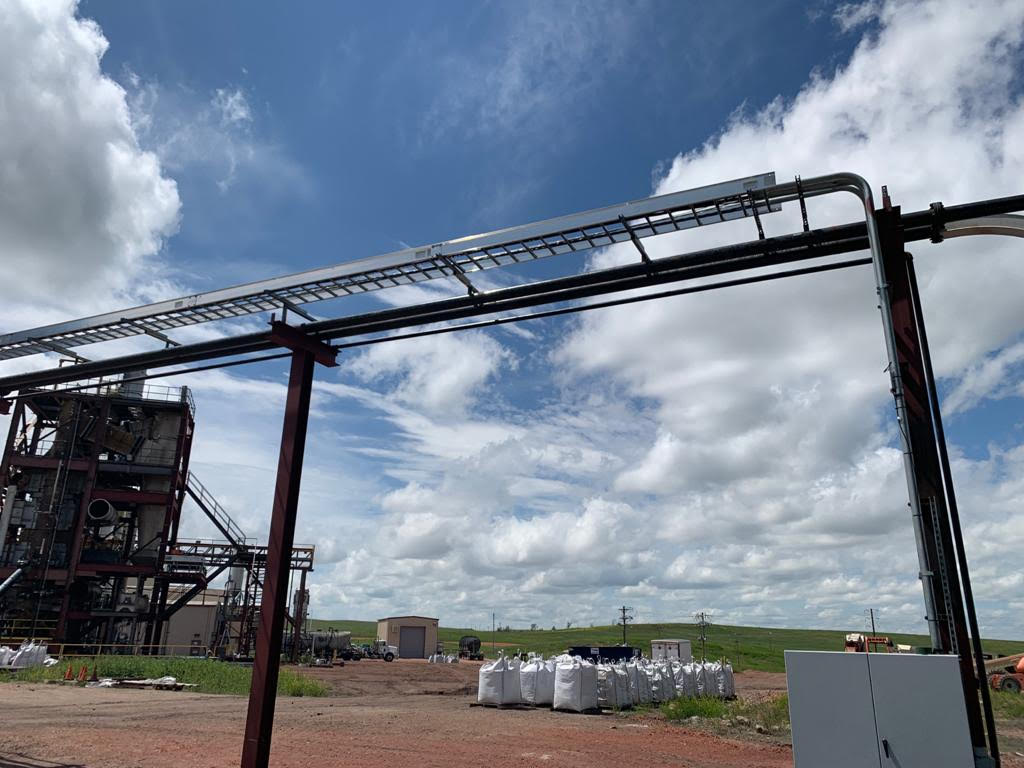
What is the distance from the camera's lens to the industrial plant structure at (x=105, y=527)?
34.9 meters

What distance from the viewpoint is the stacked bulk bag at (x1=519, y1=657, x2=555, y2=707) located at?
23250mm

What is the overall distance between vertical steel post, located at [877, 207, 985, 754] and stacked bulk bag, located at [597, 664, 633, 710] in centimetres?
1821

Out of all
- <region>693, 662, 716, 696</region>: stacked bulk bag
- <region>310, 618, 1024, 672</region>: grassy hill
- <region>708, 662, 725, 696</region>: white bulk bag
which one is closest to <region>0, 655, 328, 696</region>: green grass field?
<region>693, 662, 716, 696</region>: stacked bulk bag

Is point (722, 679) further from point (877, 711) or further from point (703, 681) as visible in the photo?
point (877, 711)

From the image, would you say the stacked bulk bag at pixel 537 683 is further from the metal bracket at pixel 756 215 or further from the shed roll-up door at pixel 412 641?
the shed roll-up door at pixel 412 641

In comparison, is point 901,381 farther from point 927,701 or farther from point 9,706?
point 9,706

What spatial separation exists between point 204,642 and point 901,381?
48.8 metres

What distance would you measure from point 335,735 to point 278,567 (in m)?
7.04

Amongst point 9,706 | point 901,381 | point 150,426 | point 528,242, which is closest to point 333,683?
point 9,706

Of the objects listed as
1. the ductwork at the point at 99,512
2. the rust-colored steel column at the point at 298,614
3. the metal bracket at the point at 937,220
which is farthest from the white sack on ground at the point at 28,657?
the metal bracket at the point at 937,220

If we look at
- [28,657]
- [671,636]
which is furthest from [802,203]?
[671,636]

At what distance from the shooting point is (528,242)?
955 cm

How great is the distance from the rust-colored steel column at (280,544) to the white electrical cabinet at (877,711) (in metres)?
7.22

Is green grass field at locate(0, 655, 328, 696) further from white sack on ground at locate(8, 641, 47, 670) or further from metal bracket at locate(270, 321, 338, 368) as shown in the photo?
metal bracket at locate(270, 321, 338, 368)
